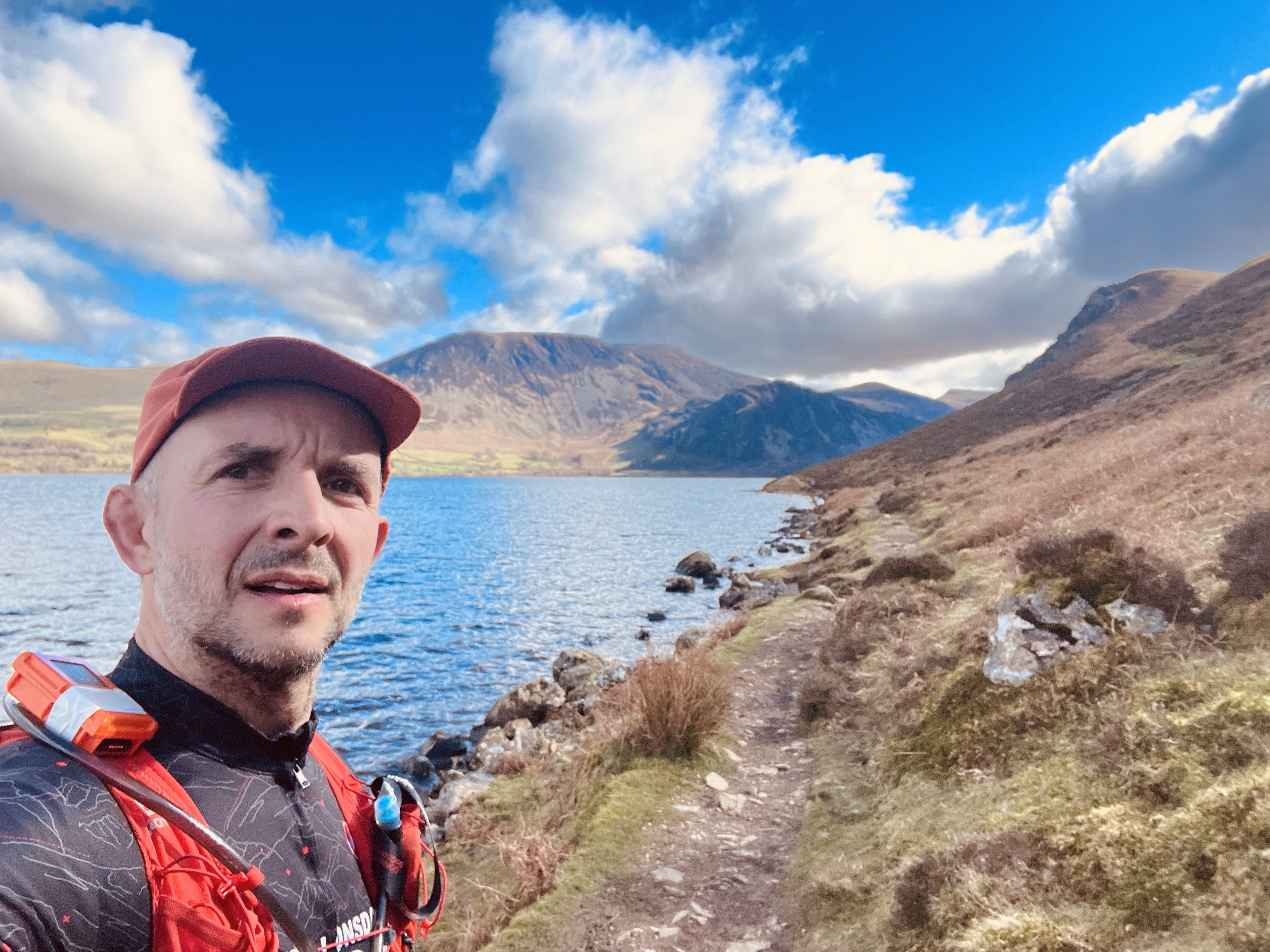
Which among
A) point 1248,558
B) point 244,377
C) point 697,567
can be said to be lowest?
point 697,567

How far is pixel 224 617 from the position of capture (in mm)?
2088

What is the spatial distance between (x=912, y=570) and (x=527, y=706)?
9189 mm

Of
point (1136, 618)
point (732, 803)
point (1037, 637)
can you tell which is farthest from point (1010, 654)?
point (732, 803)

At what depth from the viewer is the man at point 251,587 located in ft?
6.93

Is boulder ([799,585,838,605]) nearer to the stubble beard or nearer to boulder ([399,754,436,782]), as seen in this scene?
boulder ([399,754,436,782])

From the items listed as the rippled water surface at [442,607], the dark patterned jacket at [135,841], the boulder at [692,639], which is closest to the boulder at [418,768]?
the rippled water surface at [442,607]

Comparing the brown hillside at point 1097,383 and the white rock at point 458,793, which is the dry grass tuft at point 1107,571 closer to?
the white rock at point 458,793

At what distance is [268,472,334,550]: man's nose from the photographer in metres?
2.17

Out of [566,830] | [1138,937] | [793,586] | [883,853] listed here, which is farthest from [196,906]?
[793,586]

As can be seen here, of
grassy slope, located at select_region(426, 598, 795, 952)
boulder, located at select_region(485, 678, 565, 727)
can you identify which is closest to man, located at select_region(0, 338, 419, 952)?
grassy slope, located at select_region(426, 598, 795, 952)

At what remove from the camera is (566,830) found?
7195 mm

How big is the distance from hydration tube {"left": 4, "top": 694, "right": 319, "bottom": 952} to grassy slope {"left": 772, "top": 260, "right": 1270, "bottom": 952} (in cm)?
379

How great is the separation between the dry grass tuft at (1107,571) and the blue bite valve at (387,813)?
6805mm

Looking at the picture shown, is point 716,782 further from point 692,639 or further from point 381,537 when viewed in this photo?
point 692,639
